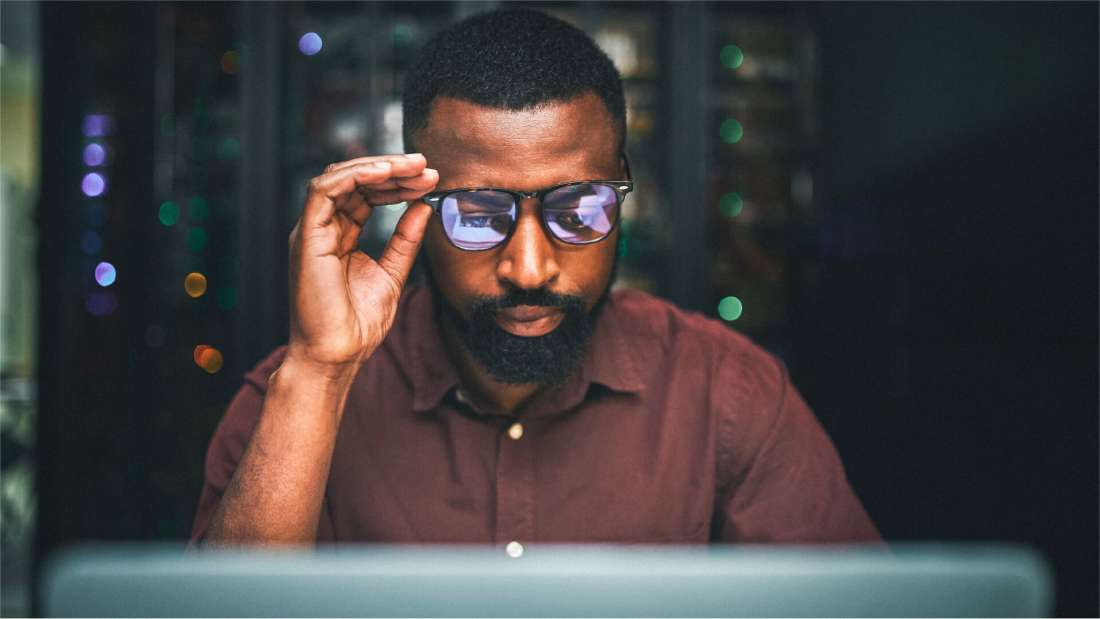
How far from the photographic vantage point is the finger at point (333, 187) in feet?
2.93

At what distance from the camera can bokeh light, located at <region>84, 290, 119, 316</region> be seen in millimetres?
2328

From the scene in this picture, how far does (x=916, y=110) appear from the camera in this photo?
2033mm

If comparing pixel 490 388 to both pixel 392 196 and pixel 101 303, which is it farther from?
pixel 101 303

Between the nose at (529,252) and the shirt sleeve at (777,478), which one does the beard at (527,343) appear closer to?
the nose at (529,252)

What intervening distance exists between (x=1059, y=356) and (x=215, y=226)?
2819 mm

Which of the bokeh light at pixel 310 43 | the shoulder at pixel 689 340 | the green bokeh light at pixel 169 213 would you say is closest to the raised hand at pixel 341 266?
the shoulder at pixel 689 340

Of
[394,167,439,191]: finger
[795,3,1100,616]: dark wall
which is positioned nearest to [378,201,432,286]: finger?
[394,167,439,191]: finger

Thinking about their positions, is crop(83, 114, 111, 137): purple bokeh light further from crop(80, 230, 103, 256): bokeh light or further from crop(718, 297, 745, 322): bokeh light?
crop(718, 297, 745, 322): bokeh light

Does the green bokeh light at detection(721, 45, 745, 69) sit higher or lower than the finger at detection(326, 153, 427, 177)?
higher

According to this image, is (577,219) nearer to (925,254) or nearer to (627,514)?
(627,514)

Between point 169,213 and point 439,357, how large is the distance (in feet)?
6.60

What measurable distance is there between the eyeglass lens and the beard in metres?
0.09

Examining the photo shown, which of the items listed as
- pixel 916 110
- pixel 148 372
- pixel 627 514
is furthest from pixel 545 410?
pixel 148 372

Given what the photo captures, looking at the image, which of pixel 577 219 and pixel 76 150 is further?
pixel 76 150
